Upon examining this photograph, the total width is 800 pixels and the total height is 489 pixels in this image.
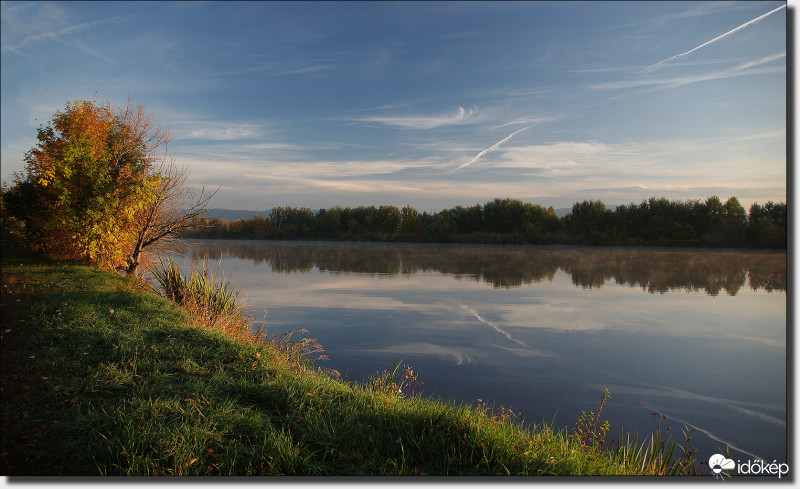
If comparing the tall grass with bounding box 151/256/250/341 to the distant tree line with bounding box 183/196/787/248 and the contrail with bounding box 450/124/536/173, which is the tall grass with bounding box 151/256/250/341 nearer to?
the distant tree line with bounding box 183/196/787/248

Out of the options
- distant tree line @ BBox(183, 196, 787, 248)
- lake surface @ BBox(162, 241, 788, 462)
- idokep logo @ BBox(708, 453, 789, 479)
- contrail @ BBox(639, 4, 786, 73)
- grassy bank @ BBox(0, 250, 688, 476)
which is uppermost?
contrail @ BBox(639, 4, 786, 73)

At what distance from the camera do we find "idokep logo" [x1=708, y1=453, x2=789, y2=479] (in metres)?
2.98

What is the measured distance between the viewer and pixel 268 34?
4.75m

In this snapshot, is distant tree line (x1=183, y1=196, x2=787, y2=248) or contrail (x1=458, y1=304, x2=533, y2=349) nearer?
distant tree line (x1=183, y1=196, x2=787, y2=248)

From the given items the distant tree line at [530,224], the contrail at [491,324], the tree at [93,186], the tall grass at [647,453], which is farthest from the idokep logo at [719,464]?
the tree at [93,186]

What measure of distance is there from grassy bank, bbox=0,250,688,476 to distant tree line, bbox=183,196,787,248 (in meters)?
3.23

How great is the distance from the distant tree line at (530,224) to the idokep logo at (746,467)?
2054 millimetres

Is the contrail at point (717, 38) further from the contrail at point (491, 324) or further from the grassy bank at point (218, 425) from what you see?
the contrail at point (491, 324)

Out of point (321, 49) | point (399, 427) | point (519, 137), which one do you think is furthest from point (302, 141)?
point (399, 427)

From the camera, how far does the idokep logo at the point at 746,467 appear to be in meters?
2.98

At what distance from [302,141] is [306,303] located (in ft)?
19.5

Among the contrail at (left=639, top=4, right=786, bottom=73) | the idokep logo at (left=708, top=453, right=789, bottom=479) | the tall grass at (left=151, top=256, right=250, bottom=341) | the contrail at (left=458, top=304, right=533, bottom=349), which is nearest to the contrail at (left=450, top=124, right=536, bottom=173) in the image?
the contrail at (left=639, top=4, right=786, bottom=73)

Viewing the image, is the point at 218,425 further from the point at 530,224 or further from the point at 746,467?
the point at 530,224

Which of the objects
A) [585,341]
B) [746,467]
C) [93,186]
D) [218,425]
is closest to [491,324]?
[585,341]
